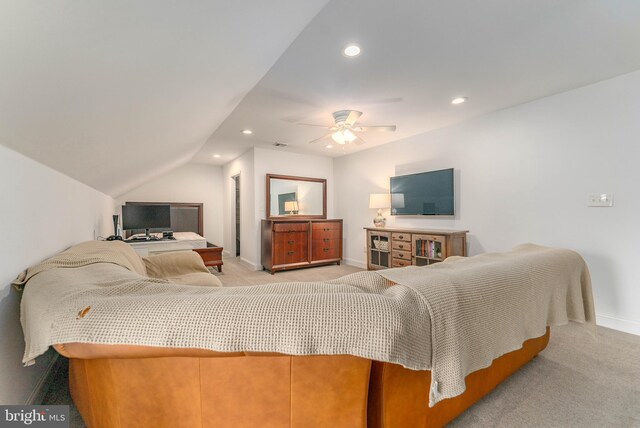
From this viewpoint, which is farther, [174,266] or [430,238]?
[430,238]

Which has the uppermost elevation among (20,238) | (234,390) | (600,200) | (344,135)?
(344,135)

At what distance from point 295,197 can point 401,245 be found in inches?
93.7

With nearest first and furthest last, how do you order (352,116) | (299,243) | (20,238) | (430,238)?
(20,238) < (352,116) < (430,238) < (299,243)

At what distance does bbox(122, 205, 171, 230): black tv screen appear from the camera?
15.3ft

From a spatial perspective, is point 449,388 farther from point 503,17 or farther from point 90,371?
point 503,17

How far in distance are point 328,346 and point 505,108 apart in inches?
146

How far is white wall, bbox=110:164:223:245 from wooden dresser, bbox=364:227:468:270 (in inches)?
167

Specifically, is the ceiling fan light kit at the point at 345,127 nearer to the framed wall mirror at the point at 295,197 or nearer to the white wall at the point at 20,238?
the framed wall mirror at the point at 295,197

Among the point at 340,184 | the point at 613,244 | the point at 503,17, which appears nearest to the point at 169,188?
the point at 340,184

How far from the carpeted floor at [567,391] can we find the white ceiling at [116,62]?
146 centimetres

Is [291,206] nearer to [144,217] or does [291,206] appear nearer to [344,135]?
[344,135]

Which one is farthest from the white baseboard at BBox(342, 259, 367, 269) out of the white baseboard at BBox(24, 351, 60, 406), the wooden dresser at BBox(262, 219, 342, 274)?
the white baseboard at BBox(24, 351, 60, 406)

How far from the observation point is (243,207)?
5535mm

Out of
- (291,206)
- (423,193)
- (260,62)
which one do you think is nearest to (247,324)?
(260,62)
